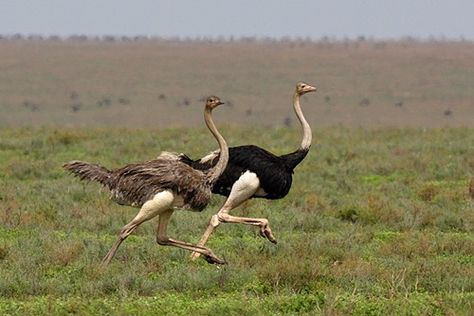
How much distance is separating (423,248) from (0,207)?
5288 mm

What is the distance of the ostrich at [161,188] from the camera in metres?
10.4

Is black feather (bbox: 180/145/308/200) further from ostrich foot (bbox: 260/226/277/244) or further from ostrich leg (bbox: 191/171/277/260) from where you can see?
ostrich foot (bbox: 260/226/277/244)

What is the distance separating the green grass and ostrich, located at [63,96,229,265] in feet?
0.86

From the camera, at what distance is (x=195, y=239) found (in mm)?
12617

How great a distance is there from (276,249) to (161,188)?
142 cm

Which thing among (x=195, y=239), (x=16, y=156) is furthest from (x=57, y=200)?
(x=16, y=156)

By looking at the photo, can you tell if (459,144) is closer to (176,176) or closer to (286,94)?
(176,176)

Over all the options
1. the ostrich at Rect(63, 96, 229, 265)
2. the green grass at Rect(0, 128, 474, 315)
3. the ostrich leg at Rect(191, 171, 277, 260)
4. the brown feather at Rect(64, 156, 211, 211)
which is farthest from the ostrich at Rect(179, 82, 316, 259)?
the brown feather at Rect(64, 156, 211, 211)

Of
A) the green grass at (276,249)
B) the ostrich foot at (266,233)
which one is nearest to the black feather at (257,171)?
the ostrich foot at (266,233)

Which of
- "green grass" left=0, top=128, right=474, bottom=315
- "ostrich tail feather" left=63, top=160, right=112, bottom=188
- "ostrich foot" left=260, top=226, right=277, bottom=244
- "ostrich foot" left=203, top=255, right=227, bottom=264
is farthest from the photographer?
"ostrich foot" left=260, top=226, right=277, bottom=244

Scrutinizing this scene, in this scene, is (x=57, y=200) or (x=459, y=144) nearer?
(x=57, y=200)

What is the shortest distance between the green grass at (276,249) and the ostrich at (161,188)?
0.86ft

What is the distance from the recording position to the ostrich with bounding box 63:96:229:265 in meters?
10.4

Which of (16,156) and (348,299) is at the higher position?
(348,299)
